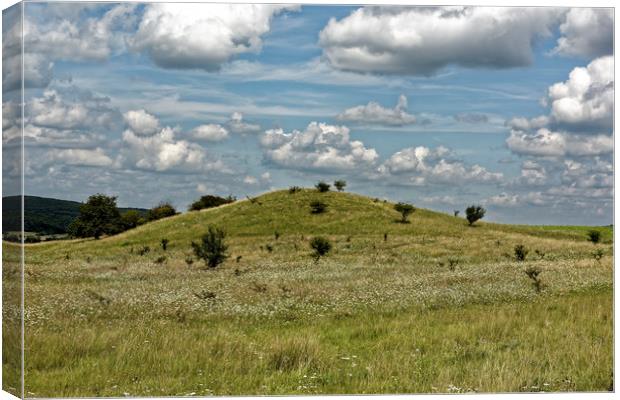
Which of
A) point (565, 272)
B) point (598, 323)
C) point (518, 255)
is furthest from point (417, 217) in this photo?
point (598, 323)

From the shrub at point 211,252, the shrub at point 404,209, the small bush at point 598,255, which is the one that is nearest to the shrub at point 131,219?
the shrub at point 404,209

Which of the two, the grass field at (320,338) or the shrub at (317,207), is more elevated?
the shrub at (317,207)

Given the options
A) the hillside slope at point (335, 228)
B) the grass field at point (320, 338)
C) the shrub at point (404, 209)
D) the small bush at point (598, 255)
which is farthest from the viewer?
the shrub at point (404, 209)

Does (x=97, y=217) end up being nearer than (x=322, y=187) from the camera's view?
Yes

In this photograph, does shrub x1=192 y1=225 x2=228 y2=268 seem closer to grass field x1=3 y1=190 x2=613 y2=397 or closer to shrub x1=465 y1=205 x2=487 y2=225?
grass field x1=3 y1=190 x2=613 y2=397

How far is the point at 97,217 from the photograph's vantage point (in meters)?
64.8

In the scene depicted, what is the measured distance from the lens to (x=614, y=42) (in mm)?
13383

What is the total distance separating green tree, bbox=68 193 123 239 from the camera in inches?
2438

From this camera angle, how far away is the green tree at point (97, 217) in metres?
61.9

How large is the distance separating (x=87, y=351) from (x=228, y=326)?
317 cm

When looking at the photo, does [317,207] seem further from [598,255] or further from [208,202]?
[598,255]

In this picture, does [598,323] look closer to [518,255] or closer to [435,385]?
[435,385]

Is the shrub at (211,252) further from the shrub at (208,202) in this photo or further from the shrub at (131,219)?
the shrub at (208,202)

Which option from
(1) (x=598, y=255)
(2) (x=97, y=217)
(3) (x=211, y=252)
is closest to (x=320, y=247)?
(3) (x=211, y=252)
